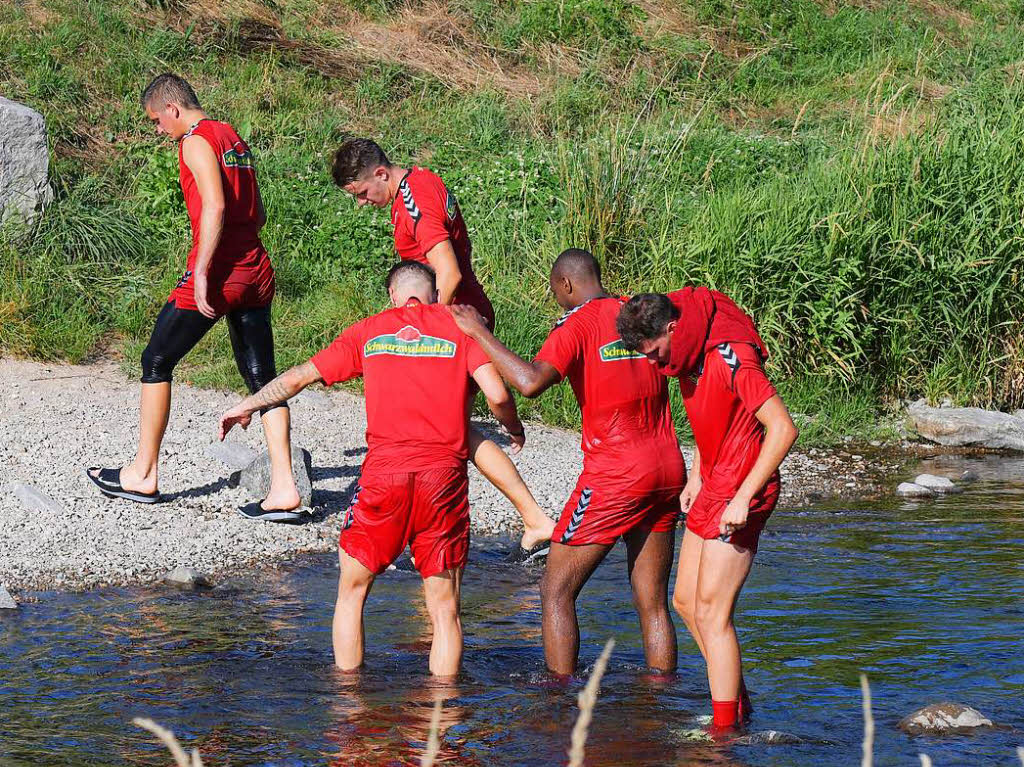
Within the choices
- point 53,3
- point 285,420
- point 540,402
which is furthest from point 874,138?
point 53,3

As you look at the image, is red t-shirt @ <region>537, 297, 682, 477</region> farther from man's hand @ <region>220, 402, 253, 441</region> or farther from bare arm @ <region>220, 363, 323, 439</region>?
man's hand @ <region>220, 402, 253, 441</region>

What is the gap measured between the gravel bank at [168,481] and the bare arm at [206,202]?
4.37ft

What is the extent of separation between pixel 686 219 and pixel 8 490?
601 cm

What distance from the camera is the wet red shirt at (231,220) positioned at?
695cm

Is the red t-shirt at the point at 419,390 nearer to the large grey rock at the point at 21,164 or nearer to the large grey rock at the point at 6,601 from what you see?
the large grey rock at the point at 6,601

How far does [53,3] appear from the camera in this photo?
52.0 ft

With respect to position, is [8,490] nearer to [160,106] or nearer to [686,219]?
[160,106]

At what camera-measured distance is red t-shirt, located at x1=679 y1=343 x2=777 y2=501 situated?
14.1ft

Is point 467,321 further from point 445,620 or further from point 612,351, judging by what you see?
point 445,620

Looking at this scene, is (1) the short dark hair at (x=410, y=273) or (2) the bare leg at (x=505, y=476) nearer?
(1) the short dark hair at (x=410, y=273)

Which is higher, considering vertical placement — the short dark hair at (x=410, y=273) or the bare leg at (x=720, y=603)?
the short dark hair at (x=410, y=273)

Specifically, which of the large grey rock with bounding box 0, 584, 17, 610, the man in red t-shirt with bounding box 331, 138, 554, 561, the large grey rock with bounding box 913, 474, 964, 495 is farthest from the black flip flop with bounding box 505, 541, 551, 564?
the large grey rock with bounding box 913, 474, 964, 495

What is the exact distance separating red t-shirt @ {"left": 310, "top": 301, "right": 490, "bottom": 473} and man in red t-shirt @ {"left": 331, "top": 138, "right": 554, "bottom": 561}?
3.95ft

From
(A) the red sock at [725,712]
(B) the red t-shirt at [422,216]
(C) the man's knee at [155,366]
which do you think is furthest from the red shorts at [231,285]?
(A) the red sock at [725,712]
